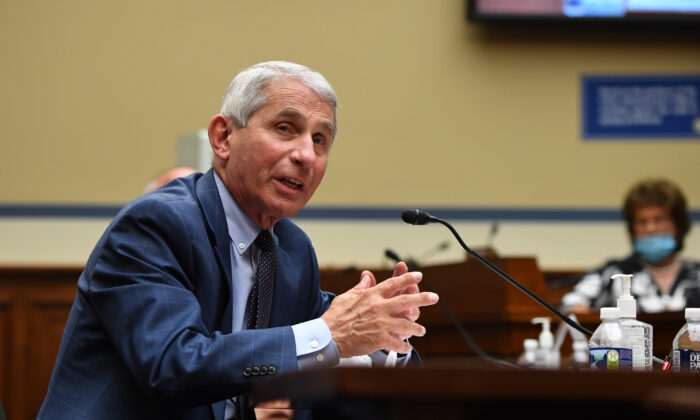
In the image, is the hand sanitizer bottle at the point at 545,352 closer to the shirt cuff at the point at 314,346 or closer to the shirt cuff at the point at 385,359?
the shirt cuff at the point at 385,359

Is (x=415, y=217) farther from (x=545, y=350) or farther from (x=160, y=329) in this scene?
(x=545, y=350)

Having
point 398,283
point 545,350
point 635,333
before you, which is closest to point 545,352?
point 545,350

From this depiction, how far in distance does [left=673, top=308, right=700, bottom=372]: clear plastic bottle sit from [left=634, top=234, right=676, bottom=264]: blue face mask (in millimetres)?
3174

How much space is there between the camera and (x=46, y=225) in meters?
5.61

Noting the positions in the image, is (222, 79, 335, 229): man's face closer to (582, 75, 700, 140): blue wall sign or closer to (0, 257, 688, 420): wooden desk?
(0, 257, 688, 420): wooden desk

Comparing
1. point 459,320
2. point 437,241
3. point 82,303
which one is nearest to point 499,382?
point 82,303

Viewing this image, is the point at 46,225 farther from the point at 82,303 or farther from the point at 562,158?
A: the point at 82,303

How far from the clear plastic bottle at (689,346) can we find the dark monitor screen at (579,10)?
414 centimetres

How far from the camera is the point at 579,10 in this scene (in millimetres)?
5789

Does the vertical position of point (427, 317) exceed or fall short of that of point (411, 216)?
it falls short

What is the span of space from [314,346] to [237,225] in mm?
502

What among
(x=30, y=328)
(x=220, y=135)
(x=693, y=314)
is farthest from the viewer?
(x=30, y=328)

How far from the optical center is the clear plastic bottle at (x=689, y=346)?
5.94 feet

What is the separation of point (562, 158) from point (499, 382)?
506 centimetres
